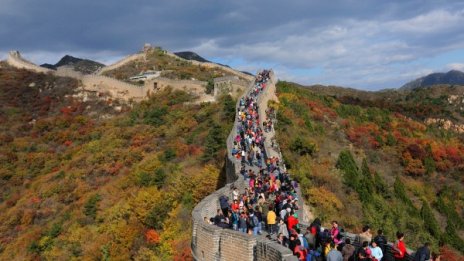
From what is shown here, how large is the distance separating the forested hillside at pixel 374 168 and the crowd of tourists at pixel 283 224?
4.16 meters

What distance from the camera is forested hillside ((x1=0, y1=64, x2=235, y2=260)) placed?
87.5ft

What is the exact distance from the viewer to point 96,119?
5875cm

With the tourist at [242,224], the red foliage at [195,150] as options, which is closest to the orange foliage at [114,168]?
the red foliage at [195,150]

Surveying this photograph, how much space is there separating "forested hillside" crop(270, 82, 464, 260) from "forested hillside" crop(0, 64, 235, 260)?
16.9 feet

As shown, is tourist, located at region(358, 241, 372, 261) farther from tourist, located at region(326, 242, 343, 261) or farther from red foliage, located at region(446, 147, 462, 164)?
red foliage, located at region(446, 147, 462, 164)

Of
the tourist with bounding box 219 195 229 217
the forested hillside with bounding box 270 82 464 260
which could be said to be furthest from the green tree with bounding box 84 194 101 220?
the tourist with bounding box 219 195 229 217

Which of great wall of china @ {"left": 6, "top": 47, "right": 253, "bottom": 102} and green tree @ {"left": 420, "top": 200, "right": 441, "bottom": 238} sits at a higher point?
great wall of china @ {"left": 6, "top": 47, "right": 253, "bottom": 102}

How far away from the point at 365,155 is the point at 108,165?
2028cm

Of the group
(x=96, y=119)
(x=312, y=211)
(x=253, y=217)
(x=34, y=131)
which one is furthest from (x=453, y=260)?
(x=34, y=131)

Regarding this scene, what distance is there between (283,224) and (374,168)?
95.5 ft

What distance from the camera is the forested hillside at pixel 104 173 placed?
2666 centimetres

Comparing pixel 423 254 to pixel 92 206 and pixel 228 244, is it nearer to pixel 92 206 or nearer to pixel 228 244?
pixel 228 244

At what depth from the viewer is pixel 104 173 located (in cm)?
4075

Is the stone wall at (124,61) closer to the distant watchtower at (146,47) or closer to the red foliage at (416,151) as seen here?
the distant watchtower at (146,47)
